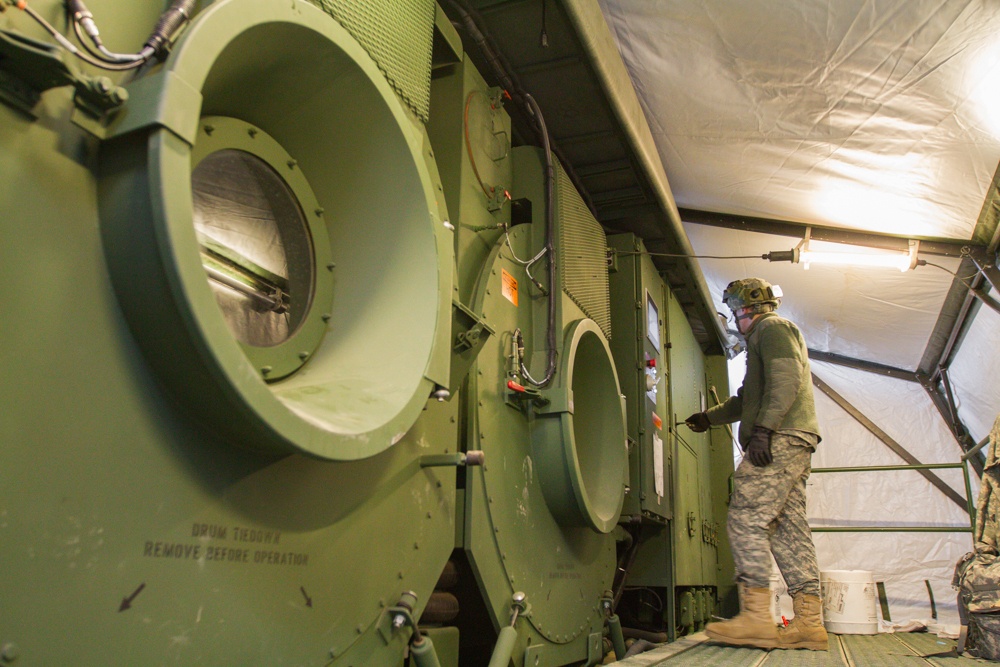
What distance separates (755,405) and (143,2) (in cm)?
306

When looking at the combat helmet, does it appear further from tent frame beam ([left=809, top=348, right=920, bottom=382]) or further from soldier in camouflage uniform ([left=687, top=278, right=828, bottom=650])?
tent frame beam ([left=809, top=348, right=920, bottom=382])

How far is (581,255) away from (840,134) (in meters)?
1.68

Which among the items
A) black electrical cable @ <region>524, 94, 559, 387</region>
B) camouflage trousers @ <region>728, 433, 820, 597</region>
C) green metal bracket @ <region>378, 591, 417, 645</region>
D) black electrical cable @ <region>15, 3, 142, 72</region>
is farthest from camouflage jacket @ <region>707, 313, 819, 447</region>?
black electrical cable @ <region>15, 3, 142, 72</region>

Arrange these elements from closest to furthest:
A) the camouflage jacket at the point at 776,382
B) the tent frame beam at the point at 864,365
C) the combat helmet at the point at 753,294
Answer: the camouflage jacket at the point at 776,382 → the combat helmet at the point at 753,294 → the tent frame beam at the point at 864,365

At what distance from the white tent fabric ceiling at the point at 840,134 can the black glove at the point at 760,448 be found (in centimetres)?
165

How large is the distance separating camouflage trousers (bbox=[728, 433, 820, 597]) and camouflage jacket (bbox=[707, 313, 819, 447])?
119 mm

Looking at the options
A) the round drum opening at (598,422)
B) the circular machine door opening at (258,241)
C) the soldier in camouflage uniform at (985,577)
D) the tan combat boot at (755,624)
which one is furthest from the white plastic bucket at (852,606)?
the circular machine door opening at (258,241)

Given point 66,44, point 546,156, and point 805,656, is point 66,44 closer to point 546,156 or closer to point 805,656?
point 546,156

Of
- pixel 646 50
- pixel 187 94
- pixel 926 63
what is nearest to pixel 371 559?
pixel 187 94

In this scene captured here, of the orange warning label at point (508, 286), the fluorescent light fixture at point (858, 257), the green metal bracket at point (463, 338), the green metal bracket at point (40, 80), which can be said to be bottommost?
the green metal bracket at point (463, 338)

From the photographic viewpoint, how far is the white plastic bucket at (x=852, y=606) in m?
4.29

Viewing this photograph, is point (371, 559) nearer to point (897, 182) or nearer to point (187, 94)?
point (187, 94)

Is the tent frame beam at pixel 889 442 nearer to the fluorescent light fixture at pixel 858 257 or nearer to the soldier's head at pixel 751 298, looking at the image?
the fluorescent light fixture at pixel 858 257

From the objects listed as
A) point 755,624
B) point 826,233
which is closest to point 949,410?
point 826,233
